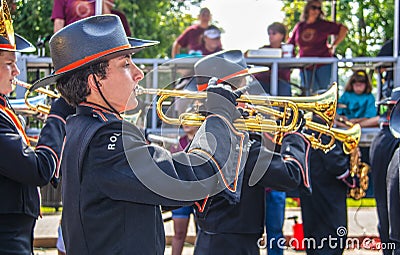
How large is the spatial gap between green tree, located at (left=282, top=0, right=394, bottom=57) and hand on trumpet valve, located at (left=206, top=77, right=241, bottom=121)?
9157 mm

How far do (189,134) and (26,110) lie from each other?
1.29 m

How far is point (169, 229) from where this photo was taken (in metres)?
7.89

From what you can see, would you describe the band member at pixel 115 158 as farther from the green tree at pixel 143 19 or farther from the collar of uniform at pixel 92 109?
the green tree at pixel 143 19

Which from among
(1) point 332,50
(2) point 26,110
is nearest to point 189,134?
(2) point 26,110

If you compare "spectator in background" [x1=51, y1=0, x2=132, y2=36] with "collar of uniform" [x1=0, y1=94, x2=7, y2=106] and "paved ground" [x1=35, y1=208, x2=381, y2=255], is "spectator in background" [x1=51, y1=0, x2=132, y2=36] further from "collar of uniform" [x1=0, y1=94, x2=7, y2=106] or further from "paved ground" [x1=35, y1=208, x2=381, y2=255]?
"collar of uniform" [x1=0, y1=94, x2=7, y2=106]

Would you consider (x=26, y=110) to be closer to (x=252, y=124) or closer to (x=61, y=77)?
(x=252, y=124)

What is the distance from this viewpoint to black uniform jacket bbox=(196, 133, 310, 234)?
3.46 meters

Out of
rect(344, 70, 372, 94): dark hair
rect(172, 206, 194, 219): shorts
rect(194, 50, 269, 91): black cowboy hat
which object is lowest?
rect(172, 206, 194, 219): shorts

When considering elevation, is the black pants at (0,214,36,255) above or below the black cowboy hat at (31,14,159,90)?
below

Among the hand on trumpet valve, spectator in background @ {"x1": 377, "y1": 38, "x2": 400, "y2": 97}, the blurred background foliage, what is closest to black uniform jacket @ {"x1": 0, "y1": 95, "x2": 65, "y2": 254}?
the hand on trumpet valve

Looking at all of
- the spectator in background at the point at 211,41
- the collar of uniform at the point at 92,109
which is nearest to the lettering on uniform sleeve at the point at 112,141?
the collar of uniform at the point at 92,109

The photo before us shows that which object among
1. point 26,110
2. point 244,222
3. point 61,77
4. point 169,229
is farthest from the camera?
point 169,229

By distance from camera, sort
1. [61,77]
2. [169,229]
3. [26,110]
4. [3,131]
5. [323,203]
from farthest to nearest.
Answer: [169,229] → [323,203] → [26,110] → [3,131] → [61,77]

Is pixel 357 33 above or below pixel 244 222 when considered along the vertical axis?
above
